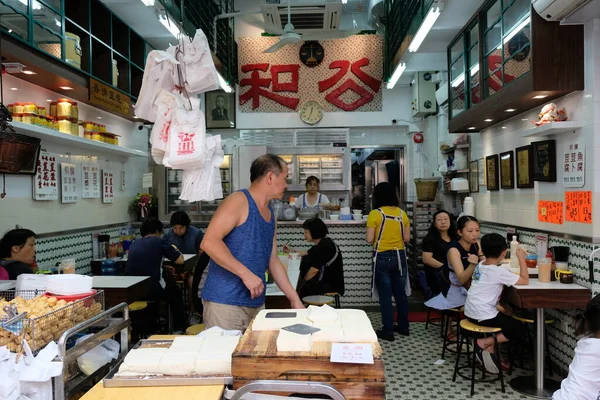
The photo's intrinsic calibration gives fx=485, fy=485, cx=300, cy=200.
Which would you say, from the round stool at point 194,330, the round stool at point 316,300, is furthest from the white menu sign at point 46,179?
the round stool at point 316,300

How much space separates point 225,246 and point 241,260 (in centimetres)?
16

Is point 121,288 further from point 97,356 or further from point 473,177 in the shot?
point 473,177

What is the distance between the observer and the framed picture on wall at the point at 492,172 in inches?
237

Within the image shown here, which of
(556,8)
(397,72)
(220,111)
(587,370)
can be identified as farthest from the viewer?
(220,111)

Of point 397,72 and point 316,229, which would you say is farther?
point 397,72

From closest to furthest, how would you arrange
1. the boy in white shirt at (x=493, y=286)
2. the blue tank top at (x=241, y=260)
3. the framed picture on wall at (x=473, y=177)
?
1. the blue tank top at (x=241, y=260)
2. the boy in white shirt at (x=493, y=286)
3. the framed picture on wall at (x=473, y=177)

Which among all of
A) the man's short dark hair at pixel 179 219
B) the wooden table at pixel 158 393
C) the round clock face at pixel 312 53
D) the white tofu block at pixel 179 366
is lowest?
the wooden table at pixel 158 393

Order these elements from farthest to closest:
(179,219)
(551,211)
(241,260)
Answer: (179,219), (551,211), (241,260)

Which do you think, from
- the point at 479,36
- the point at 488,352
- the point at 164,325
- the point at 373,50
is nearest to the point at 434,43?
the point at 479,36

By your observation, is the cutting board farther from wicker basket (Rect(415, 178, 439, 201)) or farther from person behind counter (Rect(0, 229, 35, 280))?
wicker basket (Rect(415, 178, 439, 201))

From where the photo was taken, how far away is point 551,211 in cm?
464

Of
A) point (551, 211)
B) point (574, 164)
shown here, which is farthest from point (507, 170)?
point (574, 164)

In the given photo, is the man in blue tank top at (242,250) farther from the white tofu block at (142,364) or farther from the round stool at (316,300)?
the round stool at (316,300)

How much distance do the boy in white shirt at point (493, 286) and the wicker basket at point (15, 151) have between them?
12.8 feet
